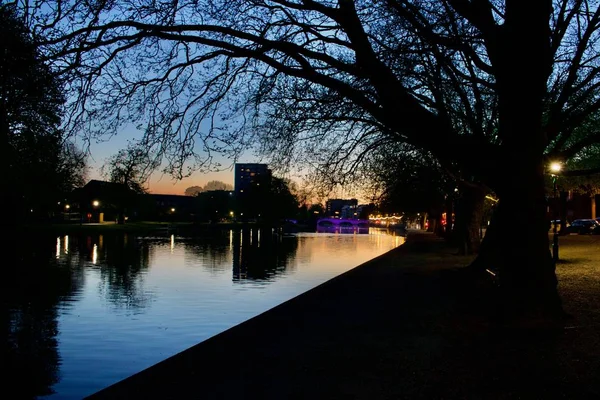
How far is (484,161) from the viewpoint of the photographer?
1248 centimetres

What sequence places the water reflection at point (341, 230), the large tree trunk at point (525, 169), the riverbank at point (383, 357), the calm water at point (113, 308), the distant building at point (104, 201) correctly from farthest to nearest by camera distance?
the water reflection at point (341, 230)
the distant building at point (104, 201)
the large tree trunk at point (525, 169)
the calm water at point (113, 308)
the riverbank at point (383, 357)

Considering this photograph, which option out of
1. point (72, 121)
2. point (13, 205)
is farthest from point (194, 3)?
point (13, 205)

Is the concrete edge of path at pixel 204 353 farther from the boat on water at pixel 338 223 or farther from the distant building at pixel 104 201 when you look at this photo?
the boat on water at pixel 338 223

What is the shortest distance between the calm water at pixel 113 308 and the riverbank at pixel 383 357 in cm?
181

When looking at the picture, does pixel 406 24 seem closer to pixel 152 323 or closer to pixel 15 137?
pixel 152 323

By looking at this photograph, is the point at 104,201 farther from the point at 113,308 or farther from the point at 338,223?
the point at 113,308

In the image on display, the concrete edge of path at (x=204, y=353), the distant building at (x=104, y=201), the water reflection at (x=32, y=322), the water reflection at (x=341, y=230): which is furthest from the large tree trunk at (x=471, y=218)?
the water reflection at (x=341, y=230)

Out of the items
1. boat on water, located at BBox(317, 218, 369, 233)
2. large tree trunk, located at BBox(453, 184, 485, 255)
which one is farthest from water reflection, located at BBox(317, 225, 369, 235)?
large tree trunk, located at BBox(453, 184, 485, 255)

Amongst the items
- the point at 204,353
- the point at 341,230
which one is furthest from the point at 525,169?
the point at 341,230

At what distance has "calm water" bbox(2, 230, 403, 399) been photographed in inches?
408

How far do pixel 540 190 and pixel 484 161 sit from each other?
121cm

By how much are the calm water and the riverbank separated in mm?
1807

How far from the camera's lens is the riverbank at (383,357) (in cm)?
741

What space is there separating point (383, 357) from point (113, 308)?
9840 millimetres
